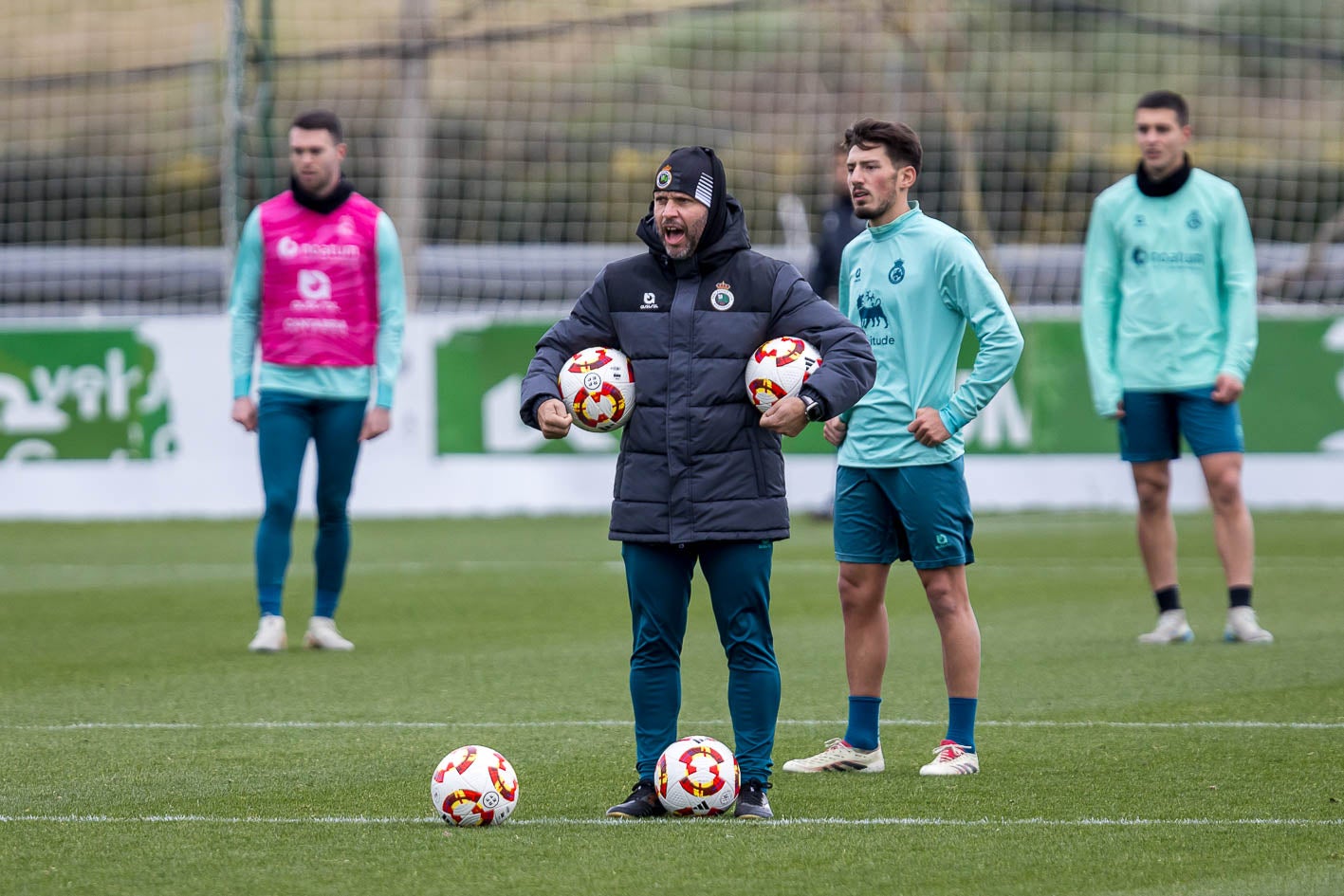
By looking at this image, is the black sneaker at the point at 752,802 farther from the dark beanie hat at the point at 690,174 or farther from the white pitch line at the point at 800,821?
the dark beanie hat at the point at 690,174

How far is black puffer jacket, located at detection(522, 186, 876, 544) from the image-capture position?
5320 millimetres

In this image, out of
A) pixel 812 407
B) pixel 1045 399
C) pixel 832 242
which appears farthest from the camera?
pixel 1045 399

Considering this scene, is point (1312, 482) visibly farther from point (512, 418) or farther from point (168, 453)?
point (168, 453)

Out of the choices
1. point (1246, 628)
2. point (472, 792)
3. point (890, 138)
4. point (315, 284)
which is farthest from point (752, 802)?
point (315, 284)

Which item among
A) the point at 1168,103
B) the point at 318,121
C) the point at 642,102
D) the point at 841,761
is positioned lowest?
the point at 841,761

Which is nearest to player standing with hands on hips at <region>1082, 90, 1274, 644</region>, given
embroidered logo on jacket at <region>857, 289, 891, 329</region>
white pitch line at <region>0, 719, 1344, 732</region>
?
white pitch line at <region>0, 719, 1344, 732</region>

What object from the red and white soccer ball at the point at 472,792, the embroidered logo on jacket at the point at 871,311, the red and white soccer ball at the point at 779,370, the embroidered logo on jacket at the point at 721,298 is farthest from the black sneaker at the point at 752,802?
the embroidered logo on jacket at the point at 871,311

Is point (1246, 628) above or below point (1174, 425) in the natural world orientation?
below

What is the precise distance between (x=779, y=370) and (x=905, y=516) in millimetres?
1104

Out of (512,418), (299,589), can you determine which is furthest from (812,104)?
(299,589)

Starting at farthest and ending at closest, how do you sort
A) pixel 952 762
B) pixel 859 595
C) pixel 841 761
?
pixel 859 595 < pixel 841 761 < pixel 952 762

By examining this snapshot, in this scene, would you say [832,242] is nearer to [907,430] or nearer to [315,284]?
[315,284]

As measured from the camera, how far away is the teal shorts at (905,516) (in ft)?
20.1

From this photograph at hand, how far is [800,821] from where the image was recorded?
5266 millimetres
